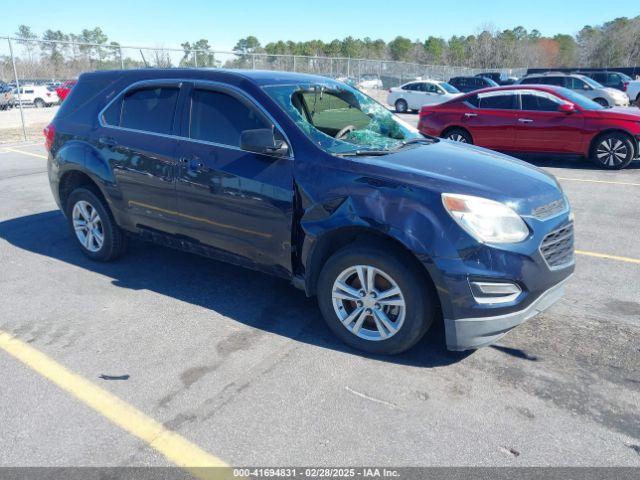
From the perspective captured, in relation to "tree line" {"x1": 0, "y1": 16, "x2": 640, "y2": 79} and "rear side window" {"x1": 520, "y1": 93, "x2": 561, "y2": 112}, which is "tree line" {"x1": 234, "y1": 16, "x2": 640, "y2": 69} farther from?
"rear side window" {"x1": 520, "y1": 93, "x2": 561, "y2": 112}

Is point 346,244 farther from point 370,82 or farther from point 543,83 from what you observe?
point 370,82

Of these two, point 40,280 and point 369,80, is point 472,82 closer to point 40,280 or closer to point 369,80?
point 369,80

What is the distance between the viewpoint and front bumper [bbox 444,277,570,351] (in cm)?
320

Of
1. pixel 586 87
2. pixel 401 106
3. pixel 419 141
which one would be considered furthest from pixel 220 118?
pixel 401 106

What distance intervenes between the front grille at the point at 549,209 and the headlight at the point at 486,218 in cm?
19

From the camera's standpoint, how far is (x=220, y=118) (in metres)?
4.16

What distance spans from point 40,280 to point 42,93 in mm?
31338

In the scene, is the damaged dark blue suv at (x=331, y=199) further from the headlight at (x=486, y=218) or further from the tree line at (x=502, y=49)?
the tree line at (x=502, y=49)

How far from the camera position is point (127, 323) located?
13.3 ft

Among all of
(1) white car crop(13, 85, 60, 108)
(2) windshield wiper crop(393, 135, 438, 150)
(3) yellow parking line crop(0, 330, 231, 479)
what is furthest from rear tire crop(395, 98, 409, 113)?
(3) yellow parking line crop(0, 330, 231, 479)

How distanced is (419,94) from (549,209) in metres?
21.4

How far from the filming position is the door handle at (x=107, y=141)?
482cm

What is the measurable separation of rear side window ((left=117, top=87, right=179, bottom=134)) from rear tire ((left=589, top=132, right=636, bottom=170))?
892cm

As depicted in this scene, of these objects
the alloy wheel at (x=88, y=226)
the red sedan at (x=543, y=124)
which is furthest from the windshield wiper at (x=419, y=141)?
the red sedan at (x=543, y=124)
